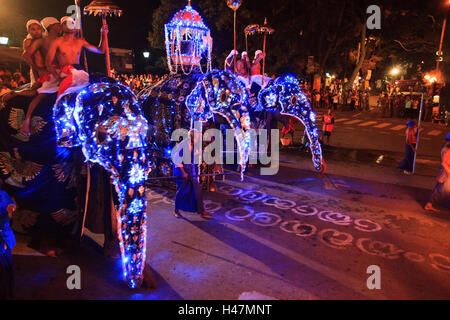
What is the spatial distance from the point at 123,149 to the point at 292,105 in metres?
5.49

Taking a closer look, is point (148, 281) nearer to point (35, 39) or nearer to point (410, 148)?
point (35, 39)

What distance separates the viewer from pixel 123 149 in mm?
3418

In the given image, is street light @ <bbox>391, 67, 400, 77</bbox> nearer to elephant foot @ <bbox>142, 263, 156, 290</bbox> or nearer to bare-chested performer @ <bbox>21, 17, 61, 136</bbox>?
bare-chested performer @ <bbox>21, 17, 61, 136</bbox>

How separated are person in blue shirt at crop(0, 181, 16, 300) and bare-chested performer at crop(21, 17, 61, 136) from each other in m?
1.57

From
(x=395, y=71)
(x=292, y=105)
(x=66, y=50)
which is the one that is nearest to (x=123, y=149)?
(x=66, y=50)

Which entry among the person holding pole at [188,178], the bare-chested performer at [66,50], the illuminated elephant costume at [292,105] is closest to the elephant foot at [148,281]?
the person holding pole at [188,178]

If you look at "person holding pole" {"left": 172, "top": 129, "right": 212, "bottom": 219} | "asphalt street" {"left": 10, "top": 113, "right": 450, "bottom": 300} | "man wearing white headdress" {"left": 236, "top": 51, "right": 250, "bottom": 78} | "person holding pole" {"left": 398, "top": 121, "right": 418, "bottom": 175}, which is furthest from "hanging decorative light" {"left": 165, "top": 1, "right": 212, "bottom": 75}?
"person holding pole" {"left": 398, "top": 121, "right": 418, "bottom": 175}

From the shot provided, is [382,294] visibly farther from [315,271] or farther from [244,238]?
[244,238]

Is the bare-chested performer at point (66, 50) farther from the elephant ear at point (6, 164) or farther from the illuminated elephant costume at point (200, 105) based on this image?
the illuminated elephant costume at point (200, 105)

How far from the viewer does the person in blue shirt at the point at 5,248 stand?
10.8ft

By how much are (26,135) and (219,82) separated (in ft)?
9.91

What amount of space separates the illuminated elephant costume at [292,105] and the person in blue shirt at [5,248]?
6078 mm

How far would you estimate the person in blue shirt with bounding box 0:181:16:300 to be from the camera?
129 inches

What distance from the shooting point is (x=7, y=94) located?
4.97 m
